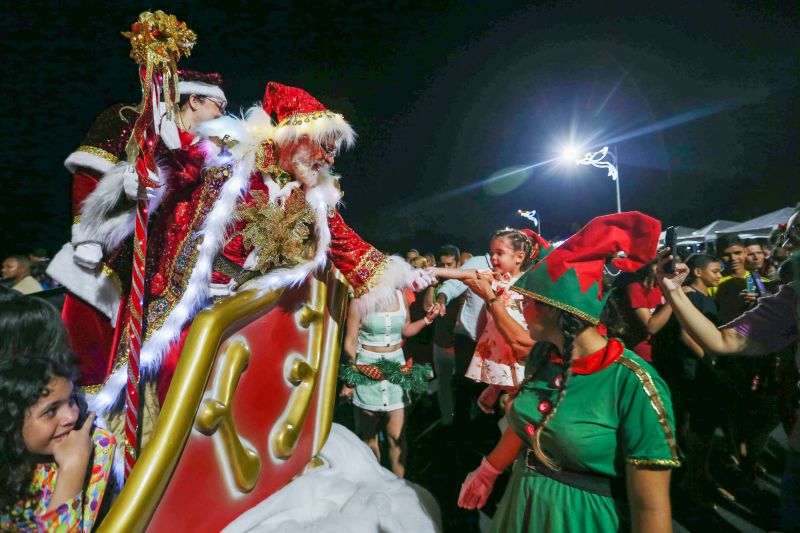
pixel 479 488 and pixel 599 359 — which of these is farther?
pixel 479 488

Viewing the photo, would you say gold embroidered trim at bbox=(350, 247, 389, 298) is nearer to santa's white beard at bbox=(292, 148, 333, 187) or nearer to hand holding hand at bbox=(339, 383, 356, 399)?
santa's white beard at bbox=(292, 148, 333, 187)

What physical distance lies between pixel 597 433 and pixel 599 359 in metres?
0.24

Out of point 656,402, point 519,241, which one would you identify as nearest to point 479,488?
point 656,402

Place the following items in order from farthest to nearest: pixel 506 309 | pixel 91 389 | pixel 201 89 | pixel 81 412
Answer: pixel 506 309, pixel 201 89, pixel 91 389, pixel 81 412

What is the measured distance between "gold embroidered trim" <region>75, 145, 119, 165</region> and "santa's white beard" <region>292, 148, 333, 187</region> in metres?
0.87

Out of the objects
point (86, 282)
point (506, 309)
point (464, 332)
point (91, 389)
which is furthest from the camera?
point (464, 332)

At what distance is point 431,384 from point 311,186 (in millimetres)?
5053

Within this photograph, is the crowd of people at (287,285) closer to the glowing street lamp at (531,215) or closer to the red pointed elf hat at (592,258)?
the red pointed elf hat at (592,258)

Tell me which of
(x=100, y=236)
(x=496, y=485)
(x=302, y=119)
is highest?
(x=302, y=119)

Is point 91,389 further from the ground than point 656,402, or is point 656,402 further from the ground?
point 656,402

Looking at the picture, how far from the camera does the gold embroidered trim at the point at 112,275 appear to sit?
238 cm

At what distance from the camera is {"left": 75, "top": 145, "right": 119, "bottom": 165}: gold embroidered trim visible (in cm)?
240

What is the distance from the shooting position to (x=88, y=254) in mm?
2258

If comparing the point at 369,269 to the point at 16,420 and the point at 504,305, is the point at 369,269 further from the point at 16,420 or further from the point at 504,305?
the point at 504,305
